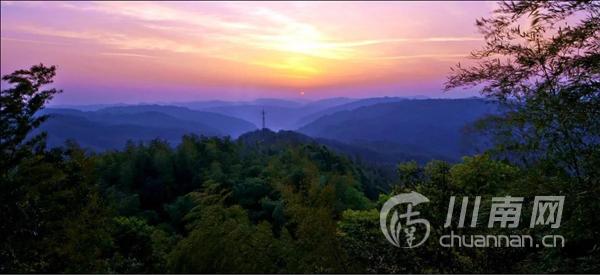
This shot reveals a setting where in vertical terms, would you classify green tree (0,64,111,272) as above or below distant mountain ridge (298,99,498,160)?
above

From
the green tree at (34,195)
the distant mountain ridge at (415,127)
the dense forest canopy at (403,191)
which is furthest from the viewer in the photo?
the distant mountain ridge at (415,127)

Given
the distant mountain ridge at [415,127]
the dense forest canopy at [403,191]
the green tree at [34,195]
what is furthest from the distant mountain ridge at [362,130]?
the green tree at [34,195]

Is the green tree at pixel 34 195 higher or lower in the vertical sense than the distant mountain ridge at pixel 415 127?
higher

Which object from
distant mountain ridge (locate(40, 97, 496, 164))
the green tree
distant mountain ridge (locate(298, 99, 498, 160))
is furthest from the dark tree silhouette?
distant mountain ridge (locate(298, 99, 498, 160))

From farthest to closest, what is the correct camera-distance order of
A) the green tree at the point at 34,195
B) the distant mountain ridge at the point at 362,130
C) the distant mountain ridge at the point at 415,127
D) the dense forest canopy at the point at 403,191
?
the distant mountain ridge at the point at 415,127 < the distant mountain ridge at the point at 362,130 < the green tree at the point at 34,195 < the dense forest canopy at the point at 403,191

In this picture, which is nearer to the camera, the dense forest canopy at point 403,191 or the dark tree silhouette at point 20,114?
the dense forest canopy at point 403,191

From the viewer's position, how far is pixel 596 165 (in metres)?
4.05

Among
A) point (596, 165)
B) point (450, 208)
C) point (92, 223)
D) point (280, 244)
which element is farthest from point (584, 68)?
point (92, 223)

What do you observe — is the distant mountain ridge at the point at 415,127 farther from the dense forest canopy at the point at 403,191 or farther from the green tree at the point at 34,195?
the green tree at the point at 34,195

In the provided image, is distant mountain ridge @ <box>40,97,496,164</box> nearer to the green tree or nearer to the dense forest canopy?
the dense forest canopy

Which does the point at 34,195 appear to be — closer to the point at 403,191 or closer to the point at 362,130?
the point at 403,191

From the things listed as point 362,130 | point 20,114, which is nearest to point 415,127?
point 362,130

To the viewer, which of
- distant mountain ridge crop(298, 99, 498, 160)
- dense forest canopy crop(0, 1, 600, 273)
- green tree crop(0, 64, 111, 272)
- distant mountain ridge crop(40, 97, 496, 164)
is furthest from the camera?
distant mountain ridge crop(298, 99, 498, 160)

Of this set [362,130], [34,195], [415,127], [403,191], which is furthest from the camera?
[362,130]
